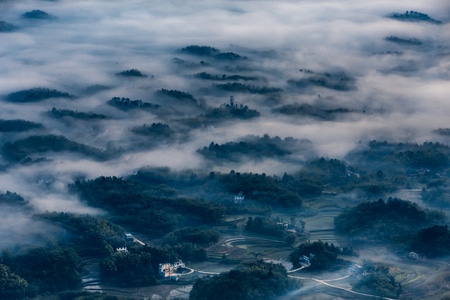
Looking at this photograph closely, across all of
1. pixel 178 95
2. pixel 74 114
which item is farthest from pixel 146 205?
pixel 178 95

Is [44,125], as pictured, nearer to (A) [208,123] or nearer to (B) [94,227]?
(A) [208,123]

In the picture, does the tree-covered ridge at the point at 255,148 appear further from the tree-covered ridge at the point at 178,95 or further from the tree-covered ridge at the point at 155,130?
the tree-covered ridge at the point at 178,95

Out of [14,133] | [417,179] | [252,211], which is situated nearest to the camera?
[252,211]

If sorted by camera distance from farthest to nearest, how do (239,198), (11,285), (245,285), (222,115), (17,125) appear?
(222,115), (17,125), (239,198), (11,285), (245,285)

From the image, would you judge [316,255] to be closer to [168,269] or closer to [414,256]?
[414,256]

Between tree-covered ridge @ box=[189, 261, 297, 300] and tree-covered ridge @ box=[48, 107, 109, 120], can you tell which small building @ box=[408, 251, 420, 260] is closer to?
tree-covered ridge @ box=[189, 261, 297, 300]

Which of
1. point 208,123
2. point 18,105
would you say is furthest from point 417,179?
point 18,105
